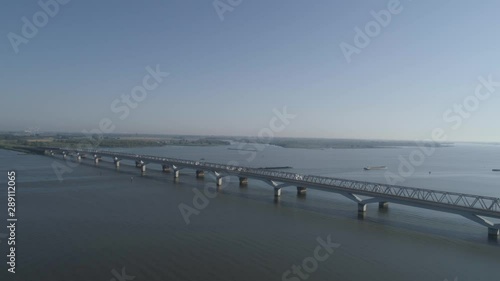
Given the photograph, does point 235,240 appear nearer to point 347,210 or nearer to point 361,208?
point 361,208

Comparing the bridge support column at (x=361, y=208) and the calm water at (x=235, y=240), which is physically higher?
the bridge support column at (x=361, y=208)

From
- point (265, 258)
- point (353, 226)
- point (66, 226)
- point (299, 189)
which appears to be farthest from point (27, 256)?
point (299, 189)

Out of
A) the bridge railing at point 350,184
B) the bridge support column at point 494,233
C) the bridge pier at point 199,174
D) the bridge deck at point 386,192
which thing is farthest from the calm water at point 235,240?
the bridge pier at point 199,174

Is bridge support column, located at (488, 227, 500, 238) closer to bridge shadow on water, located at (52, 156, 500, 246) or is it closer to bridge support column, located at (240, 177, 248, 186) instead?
bridge shadow on water, located at (52, 156, 500, 246)

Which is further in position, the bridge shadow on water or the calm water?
the bridge shadow on water

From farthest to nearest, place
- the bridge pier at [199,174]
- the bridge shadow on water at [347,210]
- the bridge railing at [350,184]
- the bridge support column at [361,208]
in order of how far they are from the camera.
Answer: the bridge pier at [199,174]
the bridge railing at [350,184]
the bridge support column at [361,208]
the bridge shadow on water at [347,210]

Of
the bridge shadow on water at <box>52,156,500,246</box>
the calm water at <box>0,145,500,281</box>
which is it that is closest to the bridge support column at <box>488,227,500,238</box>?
the bridge shadow on water at <box>52,156,500,246</box>

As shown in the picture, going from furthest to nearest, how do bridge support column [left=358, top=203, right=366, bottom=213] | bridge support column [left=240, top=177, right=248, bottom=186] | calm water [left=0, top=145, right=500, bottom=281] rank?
bridge support column [left=240, top=177, right=248, bottom=186] → bridge support column [left=358, top=203, right=366, bottom=213] → calm water [left=0, top=145, right=500, bottom=281]

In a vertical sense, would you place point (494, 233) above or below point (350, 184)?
below

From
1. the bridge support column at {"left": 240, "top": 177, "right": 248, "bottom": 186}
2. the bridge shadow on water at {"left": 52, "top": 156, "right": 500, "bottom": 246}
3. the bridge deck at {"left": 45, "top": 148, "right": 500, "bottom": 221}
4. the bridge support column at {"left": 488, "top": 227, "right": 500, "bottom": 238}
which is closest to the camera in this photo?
the bridge support column at {"left": 488, "top": 227, "right": 500, "bottom": 238}

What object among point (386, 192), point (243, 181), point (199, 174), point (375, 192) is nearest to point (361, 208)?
point (375, 192)

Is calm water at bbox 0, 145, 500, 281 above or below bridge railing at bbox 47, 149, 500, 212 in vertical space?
below

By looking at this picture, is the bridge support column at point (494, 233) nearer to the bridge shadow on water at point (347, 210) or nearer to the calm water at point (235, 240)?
the bridge shadow on water at point (347, 210)

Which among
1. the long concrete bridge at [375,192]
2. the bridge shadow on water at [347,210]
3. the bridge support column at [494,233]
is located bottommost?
the bridge shadow on water at [347,210]
